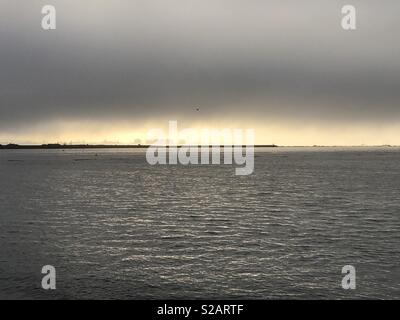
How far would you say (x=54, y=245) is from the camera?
36.8 metres

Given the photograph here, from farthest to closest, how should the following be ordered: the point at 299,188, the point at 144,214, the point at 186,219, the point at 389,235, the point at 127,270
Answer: the point at 299,188
the point at 144,214
the point at 186,219
the point at 389,235
the point at 127,270

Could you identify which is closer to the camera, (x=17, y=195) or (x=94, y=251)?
(x=94, y=251)

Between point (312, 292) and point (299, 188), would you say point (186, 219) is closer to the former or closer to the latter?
point (312, 292)

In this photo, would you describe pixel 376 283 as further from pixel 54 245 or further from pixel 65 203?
pixel 65 203

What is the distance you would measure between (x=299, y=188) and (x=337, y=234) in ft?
156
